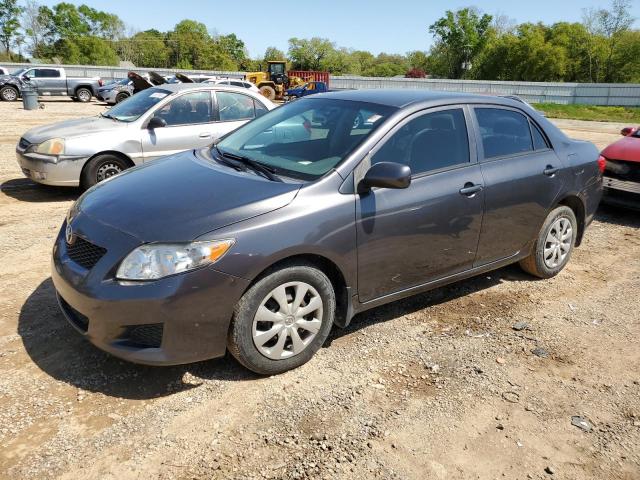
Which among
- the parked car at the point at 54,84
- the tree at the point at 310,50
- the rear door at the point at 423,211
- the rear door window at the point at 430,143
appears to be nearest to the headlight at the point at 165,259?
the rear door at the point at 423,211

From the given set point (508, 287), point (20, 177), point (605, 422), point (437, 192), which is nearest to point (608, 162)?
point (508, 287)

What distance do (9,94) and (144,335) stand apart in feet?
89.7

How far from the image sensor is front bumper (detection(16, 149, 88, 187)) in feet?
22.5

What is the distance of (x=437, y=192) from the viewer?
375 centimetres

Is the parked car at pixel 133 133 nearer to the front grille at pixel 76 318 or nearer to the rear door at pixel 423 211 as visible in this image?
the front grille at pixel 76 318

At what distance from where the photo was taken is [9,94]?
2516cm

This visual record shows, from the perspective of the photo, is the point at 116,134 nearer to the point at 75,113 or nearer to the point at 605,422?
the point at 605,422

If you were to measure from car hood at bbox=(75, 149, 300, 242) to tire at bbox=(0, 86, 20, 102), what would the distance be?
25.9m

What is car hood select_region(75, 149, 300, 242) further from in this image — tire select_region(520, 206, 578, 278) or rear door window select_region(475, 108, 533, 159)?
tire select_region(520, 206, 578, 278)

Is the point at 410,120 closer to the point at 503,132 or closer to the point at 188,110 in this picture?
the point at 503,132

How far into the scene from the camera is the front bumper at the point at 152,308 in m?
2.79

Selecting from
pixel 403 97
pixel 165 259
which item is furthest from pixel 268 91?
pixel 165 259

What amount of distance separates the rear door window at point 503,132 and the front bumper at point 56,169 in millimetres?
5206

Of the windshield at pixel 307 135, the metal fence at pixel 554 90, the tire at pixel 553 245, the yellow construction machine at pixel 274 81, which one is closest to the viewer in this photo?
the windshield at pixel 307 135
